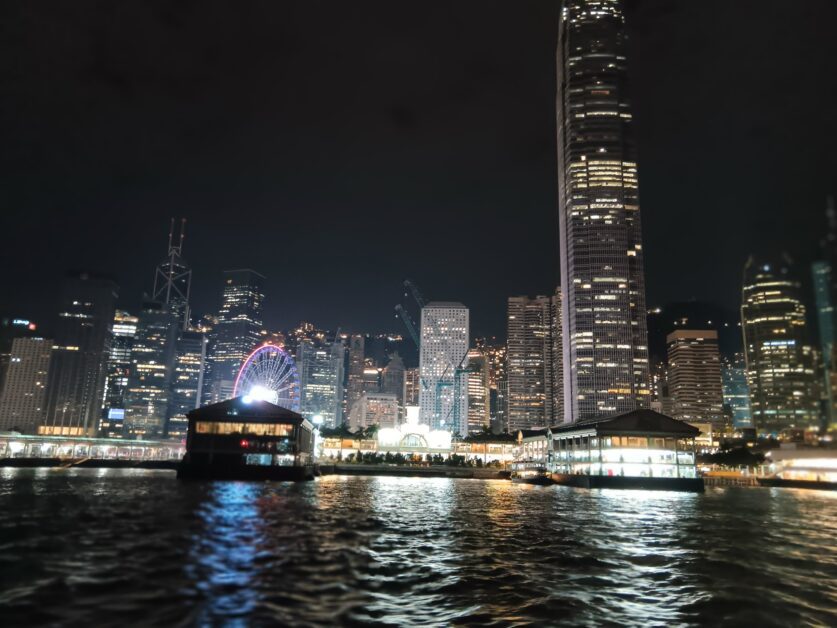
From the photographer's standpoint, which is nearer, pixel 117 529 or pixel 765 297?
pixel 765 297

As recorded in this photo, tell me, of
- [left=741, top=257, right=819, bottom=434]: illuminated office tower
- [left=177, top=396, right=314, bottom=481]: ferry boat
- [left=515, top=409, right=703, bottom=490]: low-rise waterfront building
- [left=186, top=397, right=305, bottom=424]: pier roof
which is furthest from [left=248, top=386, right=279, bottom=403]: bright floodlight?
[left=741, top=257, right=819, bottom=434]: illuminated office tower

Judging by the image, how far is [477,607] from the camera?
20.3 meters

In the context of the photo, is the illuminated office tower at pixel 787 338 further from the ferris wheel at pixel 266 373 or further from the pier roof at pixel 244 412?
the ferris wheel at pixel 266 373

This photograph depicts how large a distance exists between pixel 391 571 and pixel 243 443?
11589 cm

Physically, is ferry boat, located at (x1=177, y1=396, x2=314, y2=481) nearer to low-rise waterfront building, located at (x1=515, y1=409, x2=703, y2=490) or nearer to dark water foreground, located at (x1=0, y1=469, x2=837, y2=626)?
low-rise waterfront building, located at (x1=515, y1=409, x2=703, y2=490)

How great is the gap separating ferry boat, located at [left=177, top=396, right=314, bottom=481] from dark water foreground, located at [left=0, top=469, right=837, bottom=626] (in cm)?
8047

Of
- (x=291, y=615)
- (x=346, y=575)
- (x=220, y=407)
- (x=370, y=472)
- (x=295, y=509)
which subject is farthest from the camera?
(x=370, y=472)

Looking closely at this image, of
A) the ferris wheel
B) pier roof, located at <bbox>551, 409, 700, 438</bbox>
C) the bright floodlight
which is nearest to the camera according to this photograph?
pier roof, located at <bbox>551, 409, 700, 438</bbox>

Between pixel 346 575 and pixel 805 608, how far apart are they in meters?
18.2

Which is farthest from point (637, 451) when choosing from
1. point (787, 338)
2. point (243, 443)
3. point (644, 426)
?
point (787, 338)

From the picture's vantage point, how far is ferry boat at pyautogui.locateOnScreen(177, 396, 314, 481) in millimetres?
129625

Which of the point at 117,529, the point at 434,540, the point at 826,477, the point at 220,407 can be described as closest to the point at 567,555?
the point at 434,540

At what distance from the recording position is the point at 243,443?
134 meters

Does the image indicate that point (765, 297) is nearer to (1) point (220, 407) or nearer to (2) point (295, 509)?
(2) point (295, 509)
